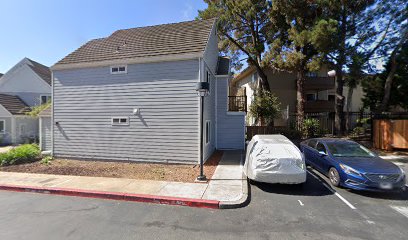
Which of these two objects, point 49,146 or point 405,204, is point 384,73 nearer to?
point 405,204

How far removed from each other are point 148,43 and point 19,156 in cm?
849

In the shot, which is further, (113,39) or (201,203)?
(113,39)

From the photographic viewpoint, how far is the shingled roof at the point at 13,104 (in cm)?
2131

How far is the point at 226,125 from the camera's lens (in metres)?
14.0

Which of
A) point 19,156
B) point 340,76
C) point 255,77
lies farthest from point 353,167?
point 255,77

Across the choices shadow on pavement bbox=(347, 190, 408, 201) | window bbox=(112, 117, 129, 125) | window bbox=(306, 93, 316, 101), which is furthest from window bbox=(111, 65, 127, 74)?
window bbox=(306, 93, 316, 101)

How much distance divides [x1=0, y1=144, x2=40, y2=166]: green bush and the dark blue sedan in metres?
13.5

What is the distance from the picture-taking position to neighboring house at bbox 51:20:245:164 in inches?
406

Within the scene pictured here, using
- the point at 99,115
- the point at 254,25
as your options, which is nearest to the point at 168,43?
the point at 99,115

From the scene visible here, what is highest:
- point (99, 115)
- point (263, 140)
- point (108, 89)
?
point (108, 89)

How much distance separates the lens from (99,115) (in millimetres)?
11445

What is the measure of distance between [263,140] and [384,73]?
15.6m

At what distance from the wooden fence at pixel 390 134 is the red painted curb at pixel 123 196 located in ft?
44.1

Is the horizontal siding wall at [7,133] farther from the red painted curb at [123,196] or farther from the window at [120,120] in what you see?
the red painted curb at [123,196]
